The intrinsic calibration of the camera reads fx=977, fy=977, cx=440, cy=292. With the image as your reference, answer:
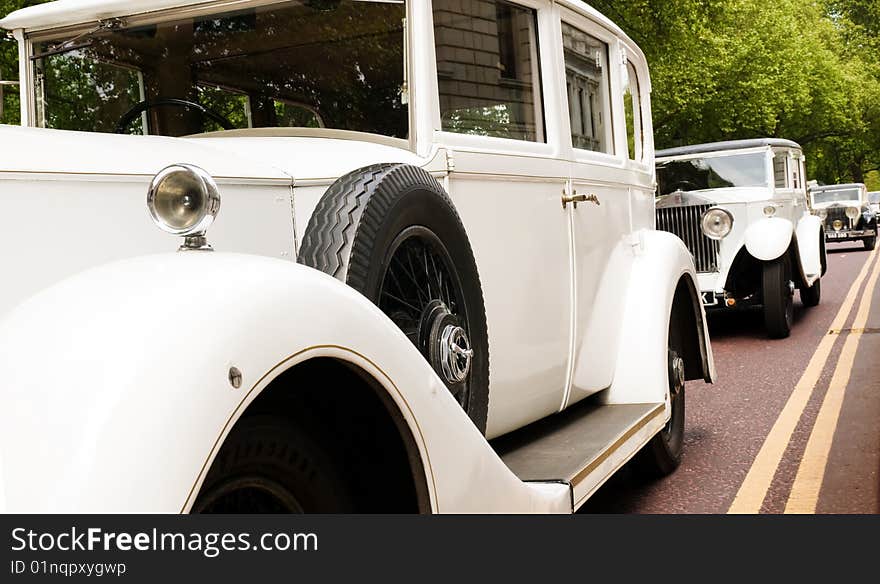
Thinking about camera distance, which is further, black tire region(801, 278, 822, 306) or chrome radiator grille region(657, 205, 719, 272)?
black tire region(801, 278, 822, 306)

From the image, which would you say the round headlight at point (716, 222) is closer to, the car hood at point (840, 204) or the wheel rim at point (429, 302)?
the wheel rim at point (429, 302)

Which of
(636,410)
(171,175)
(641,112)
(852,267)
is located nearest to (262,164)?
(171,175)

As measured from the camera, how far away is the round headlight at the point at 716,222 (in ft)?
31.9

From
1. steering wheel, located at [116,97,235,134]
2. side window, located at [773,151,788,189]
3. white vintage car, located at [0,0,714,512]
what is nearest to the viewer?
white vintage car, located at [0,0,714,512]

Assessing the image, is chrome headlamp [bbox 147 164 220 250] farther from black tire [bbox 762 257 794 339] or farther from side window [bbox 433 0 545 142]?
black tire [bbox 762 257 794 339]

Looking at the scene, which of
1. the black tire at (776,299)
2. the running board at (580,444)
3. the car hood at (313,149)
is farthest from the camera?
the black tire at (776,299)

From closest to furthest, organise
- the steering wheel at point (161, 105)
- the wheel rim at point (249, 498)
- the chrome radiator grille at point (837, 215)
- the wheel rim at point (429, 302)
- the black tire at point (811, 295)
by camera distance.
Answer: the wheel rim at point (249, 498)
the wheel rim at point (429, 302)
the steering wheel at point (161, 105)
the black tire at point (811, 295)
the chrome radiator grille at point (837, 215)

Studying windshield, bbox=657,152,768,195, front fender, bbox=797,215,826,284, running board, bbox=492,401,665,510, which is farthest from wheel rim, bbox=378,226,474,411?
front fender, bbox=797,215,826,284

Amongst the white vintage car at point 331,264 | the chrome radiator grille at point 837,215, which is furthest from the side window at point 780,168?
the chrome radiator grille at point 837,215

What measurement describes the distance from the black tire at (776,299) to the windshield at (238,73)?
23.0ft

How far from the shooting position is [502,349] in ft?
10.4

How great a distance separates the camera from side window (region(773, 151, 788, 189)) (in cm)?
1071

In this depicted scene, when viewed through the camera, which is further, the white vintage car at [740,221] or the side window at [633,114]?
the white vintage car at [740,221]

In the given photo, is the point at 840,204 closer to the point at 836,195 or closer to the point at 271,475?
the point at 836,195
